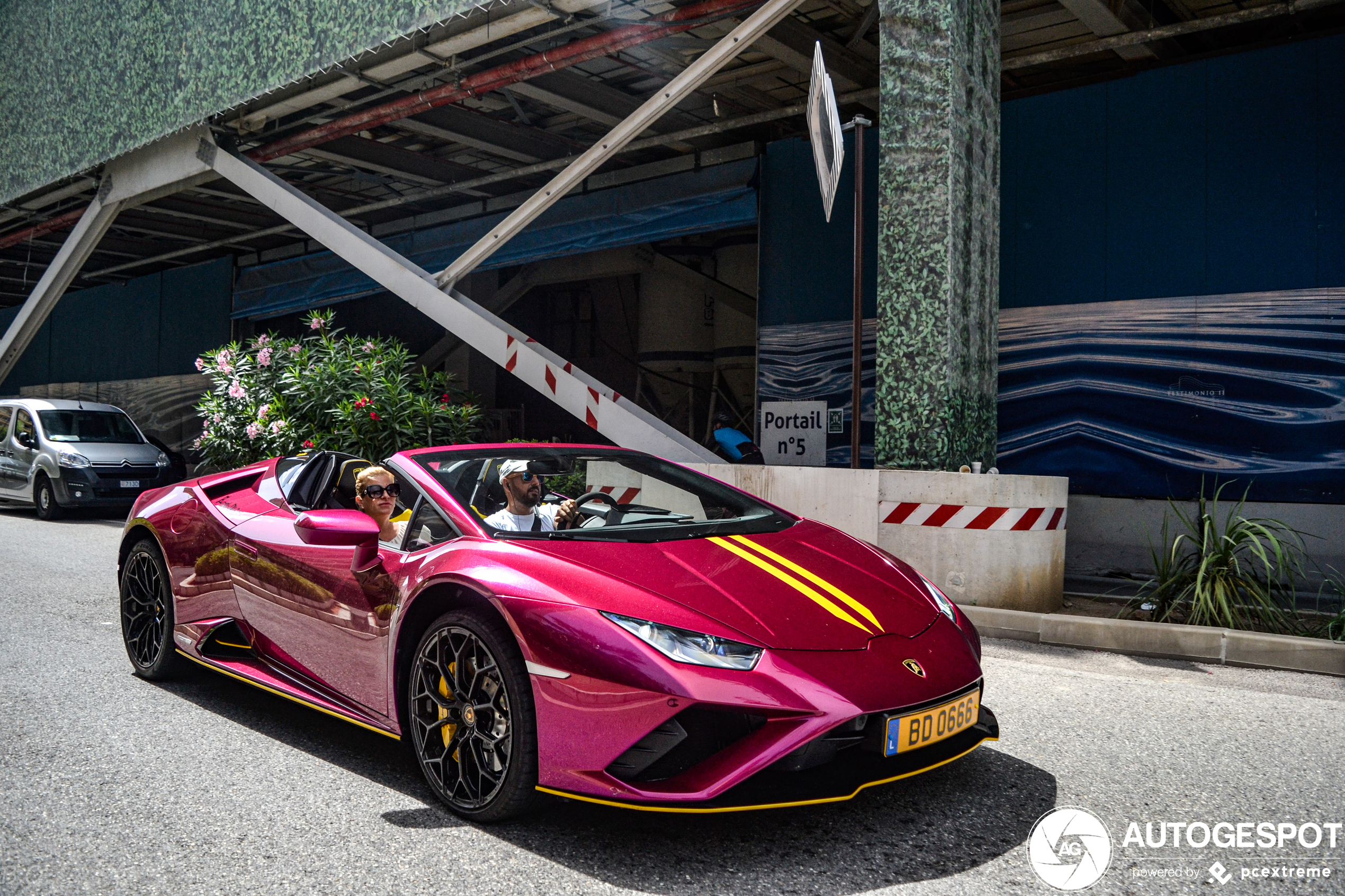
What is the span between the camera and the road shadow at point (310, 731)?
3.57 metres

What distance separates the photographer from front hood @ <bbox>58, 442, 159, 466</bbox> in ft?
45.4

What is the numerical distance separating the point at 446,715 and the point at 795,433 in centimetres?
1053

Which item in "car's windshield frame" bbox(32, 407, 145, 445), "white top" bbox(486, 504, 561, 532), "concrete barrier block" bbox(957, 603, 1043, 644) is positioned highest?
"car's windshield frame" bbox(32, 407, 145, 445)

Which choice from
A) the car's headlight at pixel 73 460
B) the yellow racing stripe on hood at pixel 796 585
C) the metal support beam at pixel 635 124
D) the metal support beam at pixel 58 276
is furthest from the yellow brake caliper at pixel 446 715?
the metal support beam at pixel 58 276

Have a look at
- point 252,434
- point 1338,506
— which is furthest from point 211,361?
point 1338,506

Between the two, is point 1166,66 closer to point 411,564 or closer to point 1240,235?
point 1240,235

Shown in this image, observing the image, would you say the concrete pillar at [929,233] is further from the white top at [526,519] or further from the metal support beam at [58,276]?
the metal support beam at [58,276]

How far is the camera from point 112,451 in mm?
14156

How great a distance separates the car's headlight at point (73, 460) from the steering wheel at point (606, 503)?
12172 mm

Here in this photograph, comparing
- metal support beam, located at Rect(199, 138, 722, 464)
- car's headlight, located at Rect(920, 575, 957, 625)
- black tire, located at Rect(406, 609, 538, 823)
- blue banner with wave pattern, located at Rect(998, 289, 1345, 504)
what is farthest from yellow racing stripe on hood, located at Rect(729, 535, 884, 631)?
blue banner with wave pattern, located at Rect(998, 289, 1345, 504)

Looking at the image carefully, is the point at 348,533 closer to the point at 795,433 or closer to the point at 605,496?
the point at 605,496

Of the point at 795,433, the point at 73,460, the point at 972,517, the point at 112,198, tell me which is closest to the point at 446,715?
the point at 972,517

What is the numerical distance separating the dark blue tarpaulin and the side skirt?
34.4 ft

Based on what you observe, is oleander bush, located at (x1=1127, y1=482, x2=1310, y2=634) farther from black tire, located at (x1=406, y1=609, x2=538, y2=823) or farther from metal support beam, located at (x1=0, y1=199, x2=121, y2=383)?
metal support beam, located at (x1=0, y1=199, x2=121, y2=383)
